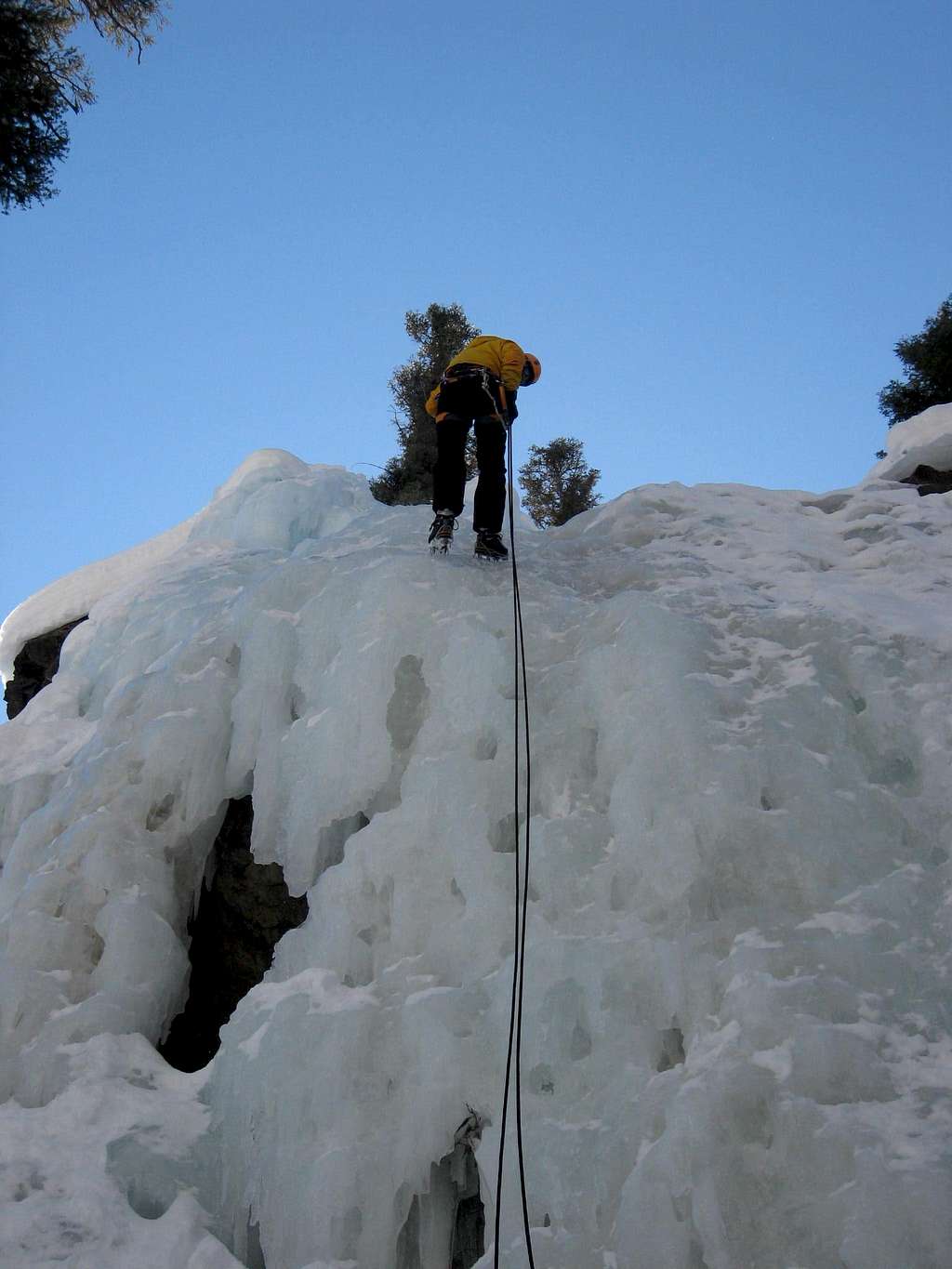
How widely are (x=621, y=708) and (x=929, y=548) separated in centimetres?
251

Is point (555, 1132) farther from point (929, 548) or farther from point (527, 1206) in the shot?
point (929, 548)

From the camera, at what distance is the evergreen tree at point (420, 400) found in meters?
13.9

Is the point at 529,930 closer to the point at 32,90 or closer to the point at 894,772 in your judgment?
the point at 894,772

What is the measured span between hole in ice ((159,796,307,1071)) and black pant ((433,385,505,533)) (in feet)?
7.17

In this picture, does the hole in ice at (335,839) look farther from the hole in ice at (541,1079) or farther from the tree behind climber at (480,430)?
the tree behind climber at (480,430)

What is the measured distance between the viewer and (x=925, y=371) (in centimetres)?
1459

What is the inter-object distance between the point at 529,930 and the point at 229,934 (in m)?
1.81

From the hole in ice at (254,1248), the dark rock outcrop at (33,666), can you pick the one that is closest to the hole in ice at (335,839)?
the hole in ice at (254,1248)

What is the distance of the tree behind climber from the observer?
19.7ft

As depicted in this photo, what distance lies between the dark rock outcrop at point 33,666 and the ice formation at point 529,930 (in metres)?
5.30

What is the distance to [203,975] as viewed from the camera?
4840mm

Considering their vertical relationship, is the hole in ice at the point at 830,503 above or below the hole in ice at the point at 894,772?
above

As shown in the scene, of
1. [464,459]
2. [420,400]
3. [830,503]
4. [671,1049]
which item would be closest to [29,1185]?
[671,1049]

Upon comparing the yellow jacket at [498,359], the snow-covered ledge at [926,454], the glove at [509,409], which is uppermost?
the snow-covered ledge at [926,454]
